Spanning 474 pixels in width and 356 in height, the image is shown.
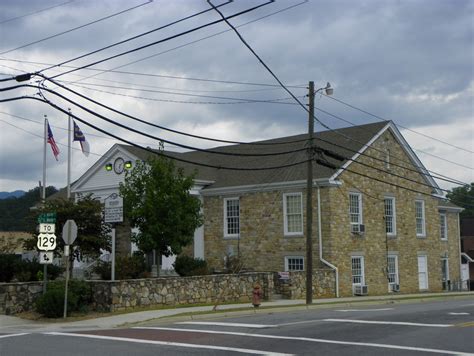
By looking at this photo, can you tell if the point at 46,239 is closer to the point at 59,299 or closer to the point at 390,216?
the point at 59,299

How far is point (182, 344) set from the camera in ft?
44.0

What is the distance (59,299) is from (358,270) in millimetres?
→ 18012

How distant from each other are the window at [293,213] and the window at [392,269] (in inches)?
245

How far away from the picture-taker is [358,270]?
110ft

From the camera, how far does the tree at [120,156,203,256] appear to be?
27484 millimetres

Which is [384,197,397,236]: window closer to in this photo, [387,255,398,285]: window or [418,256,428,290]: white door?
[387,255,398,285]: window

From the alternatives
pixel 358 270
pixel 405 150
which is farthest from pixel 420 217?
pixel 358 270

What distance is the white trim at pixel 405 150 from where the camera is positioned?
3321cm

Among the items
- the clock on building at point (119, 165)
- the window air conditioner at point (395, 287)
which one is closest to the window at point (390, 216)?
the window air conditioner at point (395, 287)

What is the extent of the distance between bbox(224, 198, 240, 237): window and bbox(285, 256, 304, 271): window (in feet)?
11.9

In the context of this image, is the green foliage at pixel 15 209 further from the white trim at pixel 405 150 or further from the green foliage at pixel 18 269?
the green foliage at pixel 18 269

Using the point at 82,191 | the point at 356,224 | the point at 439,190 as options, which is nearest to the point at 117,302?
the point at 356,224

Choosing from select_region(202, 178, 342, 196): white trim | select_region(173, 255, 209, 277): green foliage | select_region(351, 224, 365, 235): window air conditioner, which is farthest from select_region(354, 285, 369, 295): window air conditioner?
select_region(173, 255, 209, 277): green foliage

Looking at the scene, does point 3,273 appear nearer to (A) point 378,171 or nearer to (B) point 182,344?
(B) point 182,344
